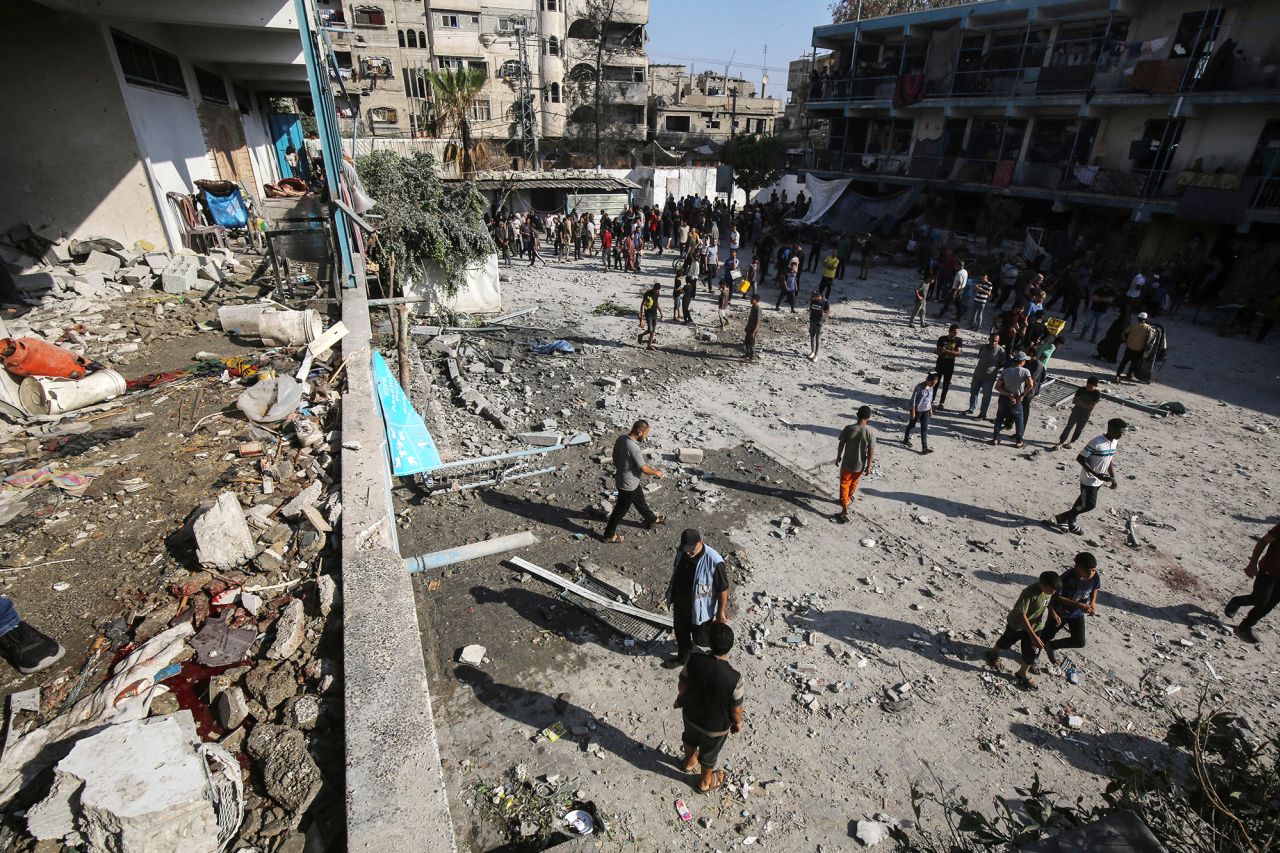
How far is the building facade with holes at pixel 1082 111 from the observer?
15.8 meters

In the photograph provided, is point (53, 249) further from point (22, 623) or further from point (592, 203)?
point (592, 203)

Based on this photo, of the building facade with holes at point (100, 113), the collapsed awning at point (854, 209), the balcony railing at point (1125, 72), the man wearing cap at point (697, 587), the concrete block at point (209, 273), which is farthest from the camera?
the collapsed awning at point (854, 209)

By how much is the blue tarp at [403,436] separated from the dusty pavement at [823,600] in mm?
505

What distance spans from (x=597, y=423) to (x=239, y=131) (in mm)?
18937

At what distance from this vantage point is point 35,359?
638cm

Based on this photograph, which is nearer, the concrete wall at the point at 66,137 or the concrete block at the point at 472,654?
the concrete block at the point at 472,654

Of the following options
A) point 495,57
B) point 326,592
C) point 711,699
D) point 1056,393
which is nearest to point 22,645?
point 326,592

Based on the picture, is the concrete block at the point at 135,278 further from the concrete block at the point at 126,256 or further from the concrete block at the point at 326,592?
the concrete block at the point at 326,592

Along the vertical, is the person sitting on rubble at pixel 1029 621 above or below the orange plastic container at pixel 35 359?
below

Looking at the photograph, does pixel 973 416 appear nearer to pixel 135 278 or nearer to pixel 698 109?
pixel 135 278

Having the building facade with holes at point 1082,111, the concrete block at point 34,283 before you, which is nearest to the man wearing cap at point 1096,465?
the building facade with holes at point 1082,111

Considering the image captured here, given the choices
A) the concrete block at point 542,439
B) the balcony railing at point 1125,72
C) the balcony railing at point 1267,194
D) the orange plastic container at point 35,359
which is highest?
the balcony railing at point 1125,72

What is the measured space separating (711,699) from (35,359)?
7647 mm

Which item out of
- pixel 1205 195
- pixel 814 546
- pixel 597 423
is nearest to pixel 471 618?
pixel 814 546
